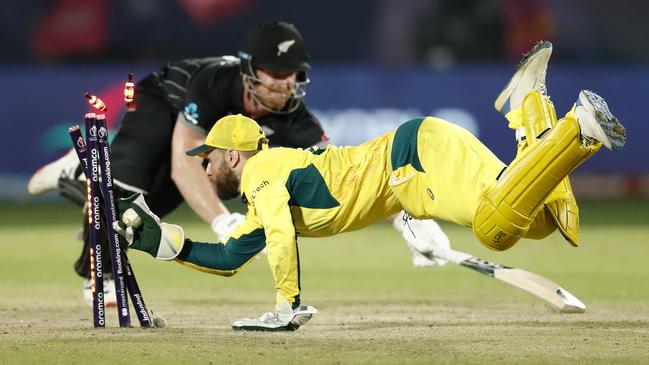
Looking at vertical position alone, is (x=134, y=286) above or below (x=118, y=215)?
below

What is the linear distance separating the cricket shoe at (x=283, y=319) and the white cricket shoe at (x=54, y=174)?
8.60 ft

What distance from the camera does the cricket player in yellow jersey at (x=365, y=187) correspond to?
571 centimetres

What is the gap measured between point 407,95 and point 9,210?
5052 millimetres

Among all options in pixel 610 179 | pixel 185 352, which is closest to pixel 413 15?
pixel 610 179

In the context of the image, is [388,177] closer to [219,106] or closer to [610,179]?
[219,106]

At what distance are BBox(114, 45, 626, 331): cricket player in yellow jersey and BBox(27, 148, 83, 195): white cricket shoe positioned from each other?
2245 mm

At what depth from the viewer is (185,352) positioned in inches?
216

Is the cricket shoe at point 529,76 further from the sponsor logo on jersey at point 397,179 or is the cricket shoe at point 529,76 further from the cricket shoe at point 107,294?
the cricket shoe at point 107,294

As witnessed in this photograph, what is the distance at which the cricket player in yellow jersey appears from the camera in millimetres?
5715

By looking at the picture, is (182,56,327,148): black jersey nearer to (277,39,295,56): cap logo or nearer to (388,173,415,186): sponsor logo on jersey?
(277,39,295,56): cap logo

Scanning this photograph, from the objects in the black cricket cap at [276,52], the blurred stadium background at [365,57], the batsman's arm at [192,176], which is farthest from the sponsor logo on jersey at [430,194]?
the blurred stadium background at [365,57]

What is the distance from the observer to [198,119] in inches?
310

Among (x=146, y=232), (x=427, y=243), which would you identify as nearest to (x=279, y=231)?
(x=146, y=232)

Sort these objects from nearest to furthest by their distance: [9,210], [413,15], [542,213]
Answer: [542,213] → [9,210] → [413,15]
